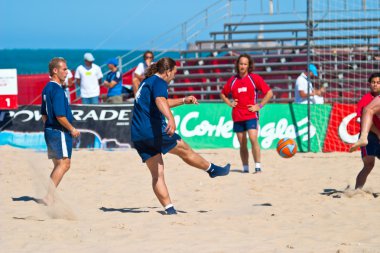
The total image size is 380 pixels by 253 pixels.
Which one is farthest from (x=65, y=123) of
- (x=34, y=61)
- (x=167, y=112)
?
(x=34, y=61)

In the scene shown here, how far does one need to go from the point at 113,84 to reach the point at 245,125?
509 cm

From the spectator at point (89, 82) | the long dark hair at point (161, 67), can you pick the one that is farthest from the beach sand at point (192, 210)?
the spectator at point (89, 82)

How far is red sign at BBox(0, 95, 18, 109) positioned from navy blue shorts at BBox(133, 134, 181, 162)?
751cm

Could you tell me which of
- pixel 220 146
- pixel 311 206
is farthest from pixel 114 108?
pixel 311 206

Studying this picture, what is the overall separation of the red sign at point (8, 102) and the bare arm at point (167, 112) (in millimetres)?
7771

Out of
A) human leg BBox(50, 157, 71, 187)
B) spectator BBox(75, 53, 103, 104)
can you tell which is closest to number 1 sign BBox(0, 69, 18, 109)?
spectator BBox(75, 53, 103, 104)

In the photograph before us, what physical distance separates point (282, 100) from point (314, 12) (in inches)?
83.7

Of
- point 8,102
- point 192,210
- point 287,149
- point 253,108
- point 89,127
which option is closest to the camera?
point 192,210

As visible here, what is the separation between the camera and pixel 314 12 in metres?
16.7

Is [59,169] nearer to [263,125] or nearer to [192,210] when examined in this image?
[192,210]

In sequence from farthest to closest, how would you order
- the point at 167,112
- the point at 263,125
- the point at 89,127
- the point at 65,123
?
the point at 89,127, the point at 263,125, the point at 65,123, the point at 167,112

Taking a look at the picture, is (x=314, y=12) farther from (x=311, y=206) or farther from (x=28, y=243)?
(x=28, y=243)

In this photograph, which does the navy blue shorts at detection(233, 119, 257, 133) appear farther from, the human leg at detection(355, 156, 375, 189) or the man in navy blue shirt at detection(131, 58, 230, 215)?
the man in navy blue shirt at detection(131, 58, 230, 215)

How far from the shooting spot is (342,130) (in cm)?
1382
